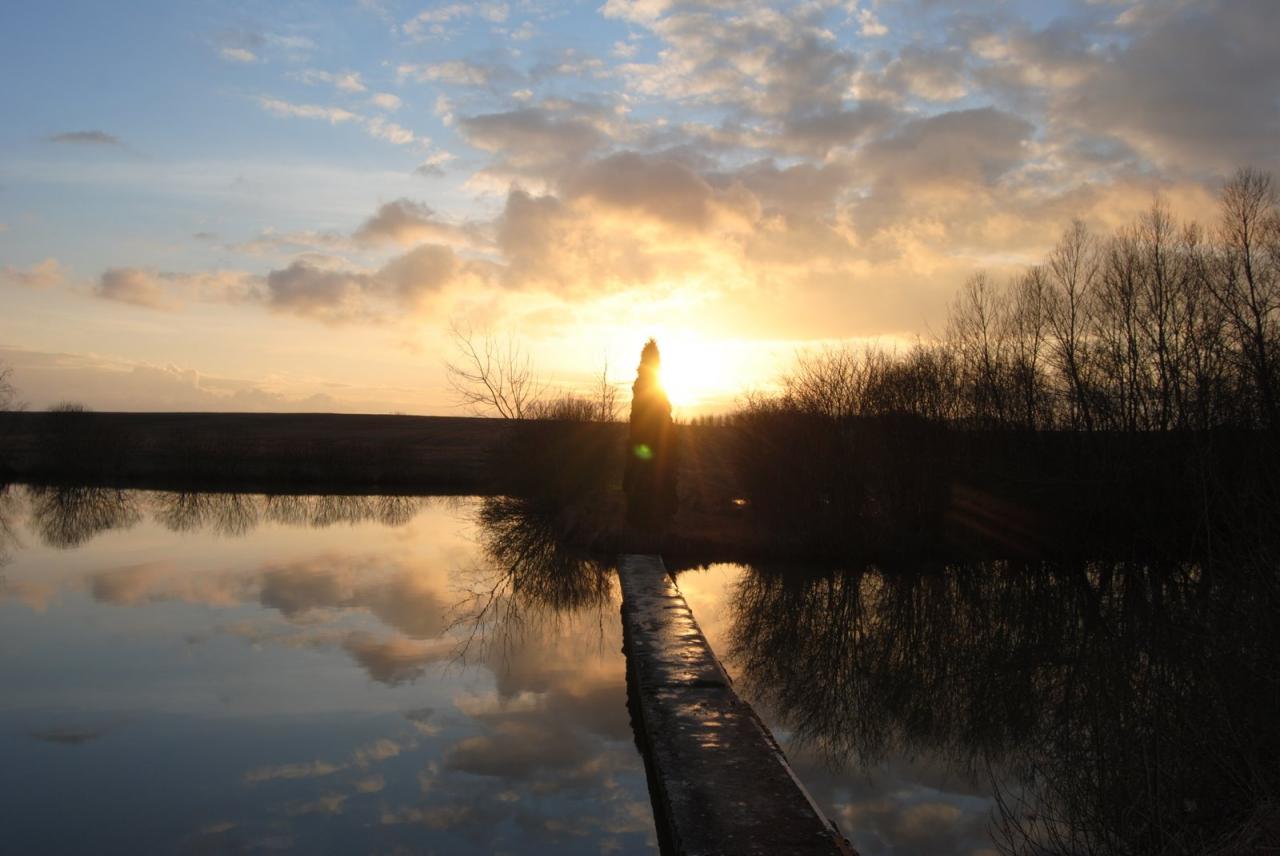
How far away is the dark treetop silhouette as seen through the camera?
2373 centimetres

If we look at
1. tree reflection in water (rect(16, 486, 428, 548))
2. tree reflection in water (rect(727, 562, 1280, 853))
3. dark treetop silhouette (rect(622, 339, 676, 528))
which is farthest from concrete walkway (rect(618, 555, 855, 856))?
tree reflection in water (rect(16, 486, 428, 548))

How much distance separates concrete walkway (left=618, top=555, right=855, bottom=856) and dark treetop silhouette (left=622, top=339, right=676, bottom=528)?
1238 cm

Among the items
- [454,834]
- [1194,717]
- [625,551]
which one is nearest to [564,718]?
[454,834]

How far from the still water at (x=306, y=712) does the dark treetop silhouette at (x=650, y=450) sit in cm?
565

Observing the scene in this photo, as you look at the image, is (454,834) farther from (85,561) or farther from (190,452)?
(190,452)

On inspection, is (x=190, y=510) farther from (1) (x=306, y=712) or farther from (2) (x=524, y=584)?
(1) (x=306, y=712)

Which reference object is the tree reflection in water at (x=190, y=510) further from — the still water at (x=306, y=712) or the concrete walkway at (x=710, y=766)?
the concrete walkway at (x=710, y=766)

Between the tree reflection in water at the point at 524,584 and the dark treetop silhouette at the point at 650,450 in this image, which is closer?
the tree reflection in water at the point at 524,584

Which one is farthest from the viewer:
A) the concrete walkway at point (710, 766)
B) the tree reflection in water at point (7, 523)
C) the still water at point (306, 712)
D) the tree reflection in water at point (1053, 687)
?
the tree reflection in water at point (7, 523)

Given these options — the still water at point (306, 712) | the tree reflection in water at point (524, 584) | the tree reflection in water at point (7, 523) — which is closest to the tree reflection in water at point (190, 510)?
the tree reflection in water at point (7, 523)

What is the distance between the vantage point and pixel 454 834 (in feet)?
21.0

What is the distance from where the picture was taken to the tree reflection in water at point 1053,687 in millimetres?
5340

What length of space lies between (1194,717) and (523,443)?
24940mm

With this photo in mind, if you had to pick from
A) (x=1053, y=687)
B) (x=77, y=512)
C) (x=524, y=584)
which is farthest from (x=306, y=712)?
(x=77, y=512)
